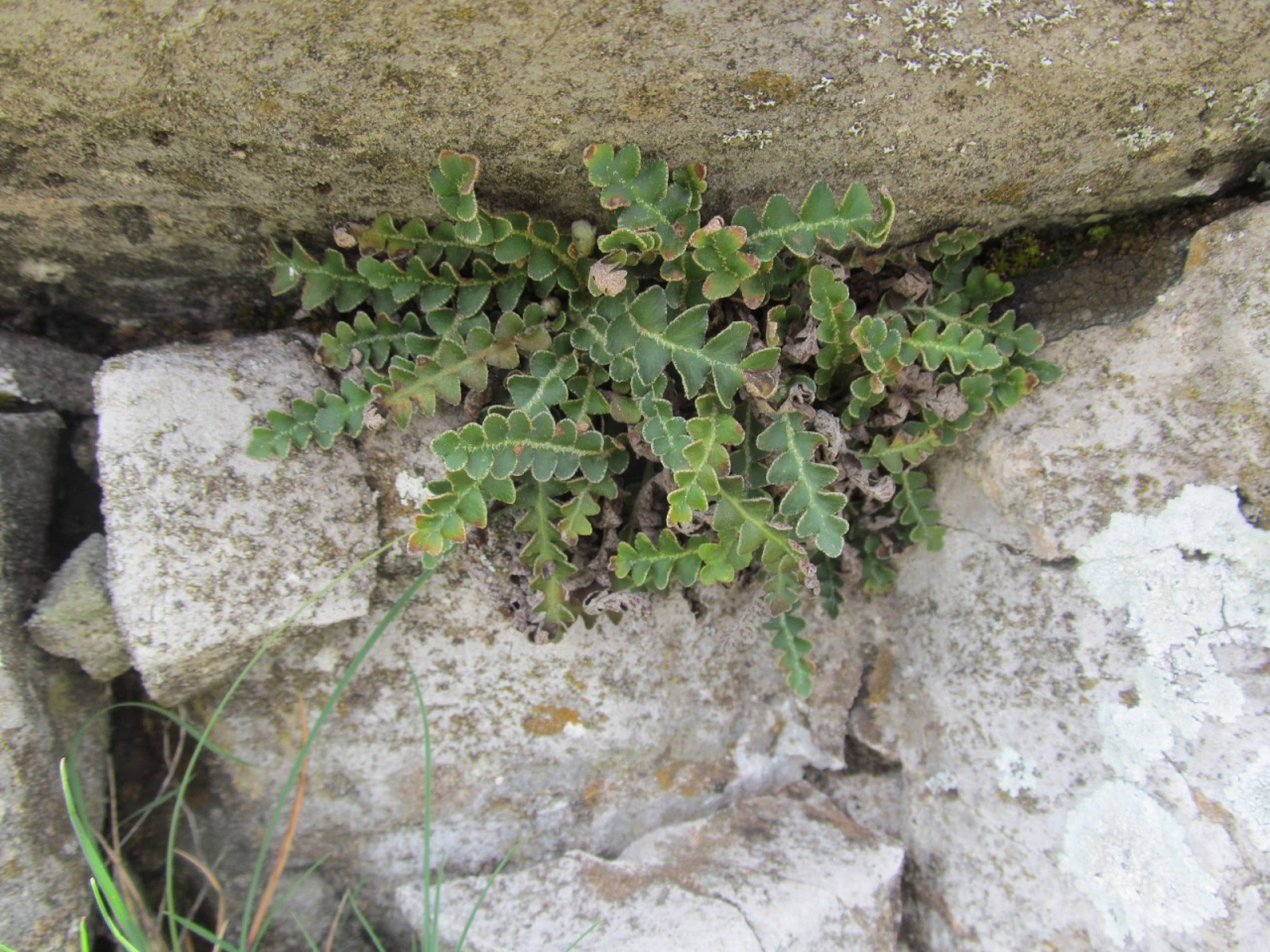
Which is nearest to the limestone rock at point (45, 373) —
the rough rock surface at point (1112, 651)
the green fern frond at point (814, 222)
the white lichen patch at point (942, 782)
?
the green fern frond at point (814, 222)

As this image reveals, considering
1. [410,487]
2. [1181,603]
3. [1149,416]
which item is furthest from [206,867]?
[1149,416]

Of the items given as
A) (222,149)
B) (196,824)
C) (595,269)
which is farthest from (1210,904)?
(222,149)

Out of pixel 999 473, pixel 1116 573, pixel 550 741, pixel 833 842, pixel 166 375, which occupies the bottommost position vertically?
pixel 833 842

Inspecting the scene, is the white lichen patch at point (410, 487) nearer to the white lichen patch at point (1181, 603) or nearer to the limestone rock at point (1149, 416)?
the limestone rock at point (1149, 416)

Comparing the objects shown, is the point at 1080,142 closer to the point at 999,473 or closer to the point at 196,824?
the point at 999,473

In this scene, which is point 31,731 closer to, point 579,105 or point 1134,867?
point 579,105

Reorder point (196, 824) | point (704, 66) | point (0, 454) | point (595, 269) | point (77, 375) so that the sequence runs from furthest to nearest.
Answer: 1. point (196, 824)
2. point (77, 375)
3. point (0, 454)
4. point (595, 269)
5. point (704, 66)
